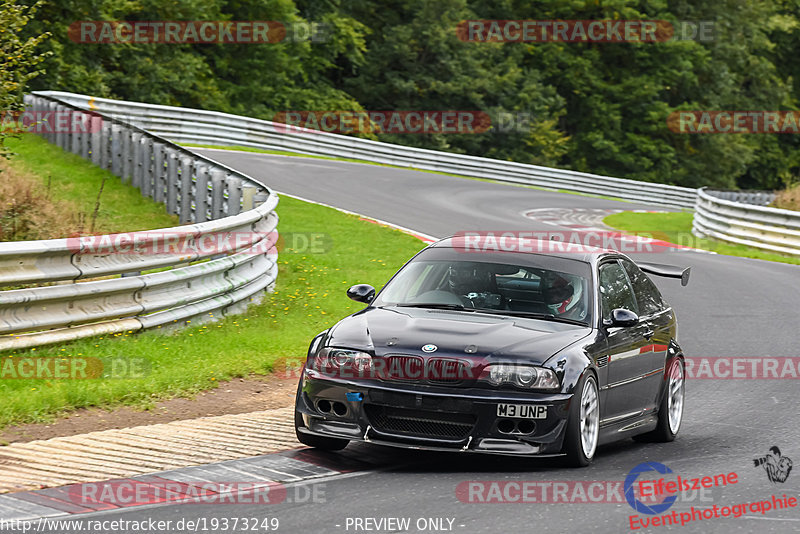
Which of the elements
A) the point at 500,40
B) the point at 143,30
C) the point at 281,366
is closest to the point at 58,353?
the point at 281,366

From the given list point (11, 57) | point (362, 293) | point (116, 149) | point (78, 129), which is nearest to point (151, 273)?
point (362, 293)

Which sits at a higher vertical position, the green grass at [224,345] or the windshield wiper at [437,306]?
the windshield wiper at [437,306]

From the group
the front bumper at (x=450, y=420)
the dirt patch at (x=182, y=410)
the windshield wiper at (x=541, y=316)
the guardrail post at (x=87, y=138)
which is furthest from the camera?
the guardrail post at (x=87, y=138)

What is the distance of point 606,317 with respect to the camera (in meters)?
8.50

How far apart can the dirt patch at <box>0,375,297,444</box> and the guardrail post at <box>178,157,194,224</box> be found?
813cm

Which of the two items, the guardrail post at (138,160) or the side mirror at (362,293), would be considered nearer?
the side mirror at (362,293)

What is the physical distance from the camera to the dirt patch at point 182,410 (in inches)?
309

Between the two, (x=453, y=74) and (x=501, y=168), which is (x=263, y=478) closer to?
(x=501, y=168)

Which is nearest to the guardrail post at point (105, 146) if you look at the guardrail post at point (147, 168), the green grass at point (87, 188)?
the green grass at point (87, 188)

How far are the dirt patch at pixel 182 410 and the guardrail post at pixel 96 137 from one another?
41.4ft

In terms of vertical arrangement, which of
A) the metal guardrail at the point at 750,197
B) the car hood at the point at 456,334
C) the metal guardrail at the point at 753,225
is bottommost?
the metal guardrail at the point at 750,197

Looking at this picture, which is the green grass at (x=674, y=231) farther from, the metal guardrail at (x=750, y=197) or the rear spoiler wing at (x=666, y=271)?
the rear spoiler wing at (x=666, y=271)

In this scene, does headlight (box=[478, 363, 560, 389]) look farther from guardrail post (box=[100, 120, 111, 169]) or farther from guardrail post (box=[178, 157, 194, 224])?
guardrail post (box=[100, 120, 111, 169])

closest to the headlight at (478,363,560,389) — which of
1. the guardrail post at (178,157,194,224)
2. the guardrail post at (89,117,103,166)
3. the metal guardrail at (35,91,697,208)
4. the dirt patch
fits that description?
the dirt patch
